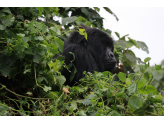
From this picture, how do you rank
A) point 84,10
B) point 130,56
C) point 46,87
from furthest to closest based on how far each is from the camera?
point 84,10 → point 130,56 → point 46,87

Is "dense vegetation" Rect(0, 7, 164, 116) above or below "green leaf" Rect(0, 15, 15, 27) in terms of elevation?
below

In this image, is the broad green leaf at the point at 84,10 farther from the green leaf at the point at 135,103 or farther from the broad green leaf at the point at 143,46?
the green leaf at the point at 135,103

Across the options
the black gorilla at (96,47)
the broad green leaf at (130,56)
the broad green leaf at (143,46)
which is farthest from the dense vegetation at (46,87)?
the broad green leaf at (143,46)

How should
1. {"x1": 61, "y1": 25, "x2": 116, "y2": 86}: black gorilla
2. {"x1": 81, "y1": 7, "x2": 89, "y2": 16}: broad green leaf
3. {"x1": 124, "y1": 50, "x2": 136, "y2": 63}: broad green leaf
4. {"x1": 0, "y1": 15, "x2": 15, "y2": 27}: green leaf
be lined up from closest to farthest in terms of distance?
{"x1": 0, "y1": 15, "x2": 15, "y2": 27}: green leaf, {"x1": 61, "y1": 25, "x2": 116, "y2": 86}: black gorilla, {"x1": 124, "y1": 50, "x2": 136, "y2": 63}: broad green leaf, {"x1": 81, "y1": 7, "x2": 89, "y2": 16}: broad green leaf

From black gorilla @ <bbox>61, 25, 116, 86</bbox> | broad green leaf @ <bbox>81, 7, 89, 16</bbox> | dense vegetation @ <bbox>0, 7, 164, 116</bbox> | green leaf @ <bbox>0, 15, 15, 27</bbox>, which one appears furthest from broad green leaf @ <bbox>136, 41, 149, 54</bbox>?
green leaf @ <bbox>0, 15, 15, 27</bbox>

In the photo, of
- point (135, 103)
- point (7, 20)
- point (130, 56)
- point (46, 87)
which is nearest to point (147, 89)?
point (135, 103)

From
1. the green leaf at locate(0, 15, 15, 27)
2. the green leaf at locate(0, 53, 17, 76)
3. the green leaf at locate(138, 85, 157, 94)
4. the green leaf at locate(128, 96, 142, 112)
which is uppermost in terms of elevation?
the green leaf at locate(0, 15, 15, 27)

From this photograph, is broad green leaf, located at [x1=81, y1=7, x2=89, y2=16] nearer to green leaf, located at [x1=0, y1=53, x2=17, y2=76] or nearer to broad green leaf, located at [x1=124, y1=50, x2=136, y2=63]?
broad green leaf, located at [x1=124, y1=50, x2=136, y2=63]

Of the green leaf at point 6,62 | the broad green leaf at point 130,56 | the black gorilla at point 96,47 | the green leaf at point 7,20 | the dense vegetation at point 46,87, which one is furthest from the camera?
the broad green leaf at point 130,56

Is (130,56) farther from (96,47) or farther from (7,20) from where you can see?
(7,20)

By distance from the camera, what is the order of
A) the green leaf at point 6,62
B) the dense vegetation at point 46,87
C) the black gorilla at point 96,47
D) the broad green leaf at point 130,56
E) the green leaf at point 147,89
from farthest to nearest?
the broad green leaf at point 130,56 < the black gorilla at point 96,47 < the green leaf at point 6,62 < the dense vegetation at point 46,87 < the green leaf at point 147,89

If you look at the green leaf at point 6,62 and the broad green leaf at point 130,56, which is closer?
the green leaf at point 6,62

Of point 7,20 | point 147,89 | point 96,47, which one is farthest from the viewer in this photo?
point 96,47

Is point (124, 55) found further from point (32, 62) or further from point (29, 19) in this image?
point (32, 62)
